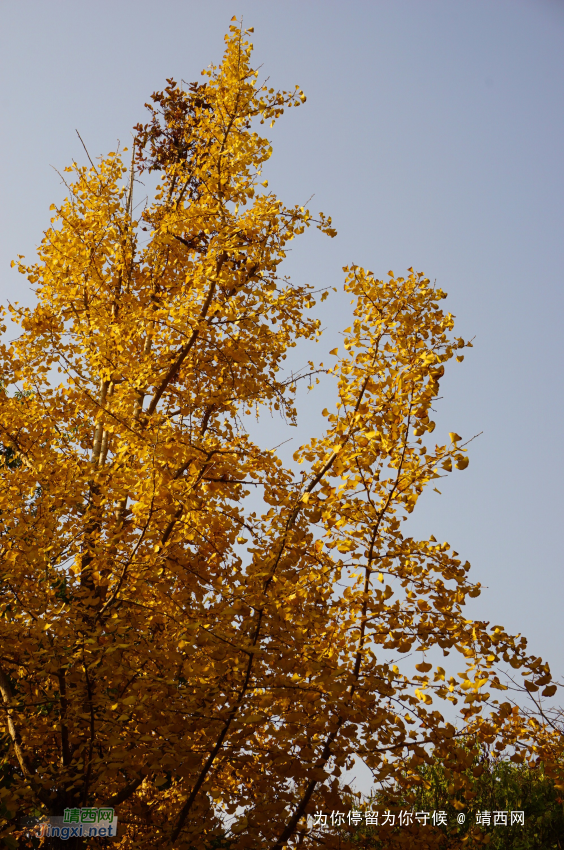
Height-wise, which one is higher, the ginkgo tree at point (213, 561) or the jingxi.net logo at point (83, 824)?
the ginkgo tree at point (213, 561)

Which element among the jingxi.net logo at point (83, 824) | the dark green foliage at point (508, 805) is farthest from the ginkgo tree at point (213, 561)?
the dark green foliage at point (508, 805)

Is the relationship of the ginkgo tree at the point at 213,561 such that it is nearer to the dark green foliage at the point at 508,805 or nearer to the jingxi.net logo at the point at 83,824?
the jingxi.net logo at the point at 83,824

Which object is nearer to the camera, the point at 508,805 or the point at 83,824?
the point at 83,824

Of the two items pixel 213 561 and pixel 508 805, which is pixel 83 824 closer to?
pixel 213 561

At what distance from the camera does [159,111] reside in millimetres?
6988

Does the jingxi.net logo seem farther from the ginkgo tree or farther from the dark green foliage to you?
the dark green foliage

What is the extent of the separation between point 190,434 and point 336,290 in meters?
1.77

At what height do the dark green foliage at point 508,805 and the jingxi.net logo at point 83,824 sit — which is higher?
the jingxi.net logo at point 83,824

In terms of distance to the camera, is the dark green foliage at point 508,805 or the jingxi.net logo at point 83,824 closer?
the jingxi.net logo at point 83,824

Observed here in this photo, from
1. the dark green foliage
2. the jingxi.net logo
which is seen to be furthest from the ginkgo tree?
the dark green foliage

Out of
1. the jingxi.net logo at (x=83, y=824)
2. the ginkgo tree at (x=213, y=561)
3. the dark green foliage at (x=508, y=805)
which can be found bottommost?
the dark green foliage at (x=508, y=805)

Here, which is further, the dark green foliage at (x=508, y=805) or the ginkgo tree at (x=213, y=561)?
the dark green foliage at (x=508, y=805)

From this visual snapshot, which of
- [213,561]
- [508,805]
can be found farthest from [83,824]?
[508,805]

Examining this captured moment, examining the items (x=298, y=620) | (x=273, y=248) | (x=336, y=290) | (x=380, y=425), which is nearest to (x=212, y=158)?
(x=273, y=248)
